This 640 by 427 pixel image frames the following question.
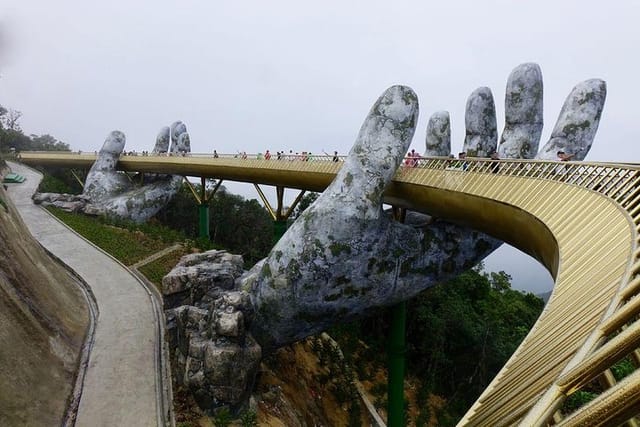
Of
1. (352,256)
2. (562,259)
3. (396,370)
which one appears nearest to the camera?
(562,259)

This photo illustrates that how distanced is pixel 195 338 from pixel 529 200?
29.0 feet

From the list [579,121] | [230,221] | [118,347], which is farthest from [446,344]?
[230,221]

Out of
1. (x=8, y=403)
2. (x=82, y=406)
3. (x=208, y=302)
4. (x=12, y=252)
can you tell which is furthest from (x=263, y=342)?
(x=12, y=252)

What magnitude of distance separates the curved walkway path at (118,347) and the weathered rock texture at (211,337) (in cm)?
80

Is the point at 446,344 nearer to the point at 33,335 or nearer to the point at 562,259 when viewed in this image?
the point at 33,335

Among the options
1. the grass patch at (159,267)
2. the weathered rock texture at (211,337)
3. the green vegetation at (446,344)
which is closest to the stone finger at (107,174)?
the grass patch at (159,267)

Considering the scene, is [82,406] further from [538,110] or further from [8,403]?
[538,110]

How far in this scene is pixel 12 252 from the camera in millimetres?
12703

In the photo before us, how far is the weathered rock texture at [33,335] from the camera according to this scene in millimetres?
9375

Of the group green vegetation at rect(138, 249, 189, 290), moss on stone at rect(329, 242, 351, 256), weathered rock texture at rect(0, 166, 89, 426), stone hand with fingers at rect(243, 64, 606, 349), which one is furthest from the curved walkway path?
moss on stone at rect(329, 242, 351, 256)

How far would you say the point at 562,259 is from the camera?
17.9 ft

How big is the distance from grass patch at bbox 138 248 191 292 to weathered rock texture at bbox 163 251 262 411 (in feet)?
14.8

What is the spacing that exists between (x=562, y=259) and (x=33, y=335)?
1184 cm

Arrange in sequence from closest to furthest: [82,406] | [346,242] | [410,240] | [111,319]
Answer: [82,406]
[346,242]
[410,240]
[111,319]
